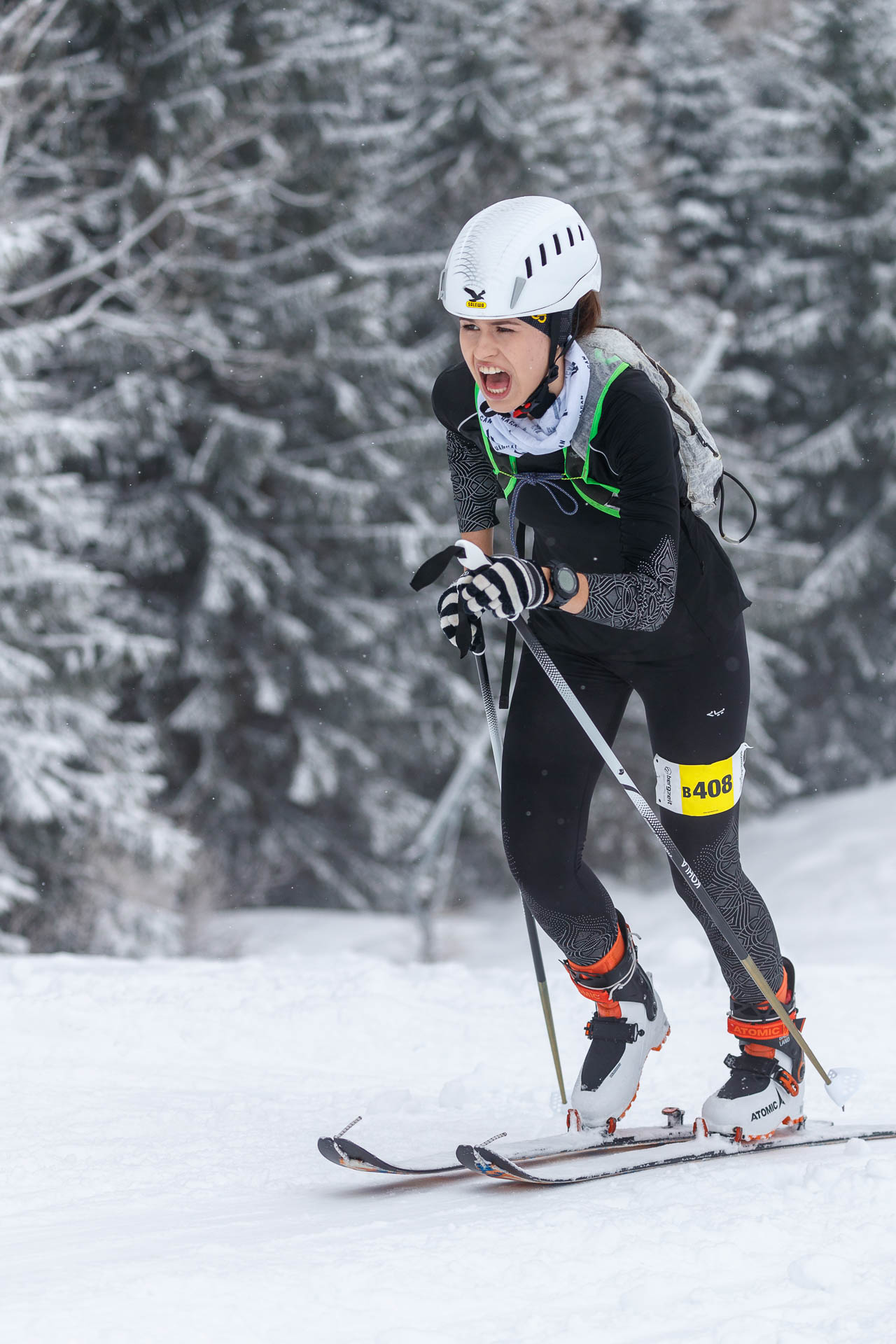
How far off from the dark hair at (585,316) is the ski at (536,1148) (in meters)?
1.86

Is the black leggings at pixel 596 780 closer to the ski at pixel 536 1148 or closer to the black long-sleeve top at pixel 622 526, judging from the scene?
the black long-sleeve top at pixel 622 526

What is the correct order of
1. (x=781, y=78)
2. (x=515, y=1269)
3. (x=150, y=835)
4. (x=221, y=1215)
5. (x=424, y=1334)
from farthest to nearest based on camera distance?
1. (x=781, y=78)
2. (x=150, y=835)
3. (x=221, y=1215)
4. (x=515, y=1269)
5. (x=424, y=1334)

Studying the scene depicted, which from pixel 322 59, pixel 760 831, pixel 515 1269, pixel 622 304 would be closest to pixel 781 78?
pixel 622 304

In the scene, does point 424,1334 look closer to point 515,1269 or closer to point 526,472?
point 515,1269

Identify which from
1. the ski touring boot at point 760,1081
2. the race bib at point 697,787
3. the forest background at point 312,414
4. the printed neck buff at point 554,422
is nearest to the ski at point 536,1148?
the ski touring boot at point 760,1081

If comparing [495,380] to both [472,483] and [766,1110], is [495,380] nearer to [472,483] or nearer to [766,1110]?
[472,483]

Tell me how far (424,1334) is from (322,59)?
1510cm

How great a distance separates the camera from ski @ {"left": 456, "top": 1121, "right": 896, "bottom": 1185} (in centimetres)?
257

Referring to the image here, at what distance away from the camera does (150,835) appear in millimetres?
10586

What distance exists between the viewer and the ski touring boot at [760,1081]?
297 centimetres

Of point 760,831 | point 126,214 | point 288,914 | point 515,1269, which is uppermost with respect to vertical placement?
point 515,1269

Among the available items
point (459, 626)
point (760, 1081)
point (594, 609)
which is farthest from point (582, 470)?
point (760, 1081)

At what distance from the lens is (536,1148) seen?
9.40 feet

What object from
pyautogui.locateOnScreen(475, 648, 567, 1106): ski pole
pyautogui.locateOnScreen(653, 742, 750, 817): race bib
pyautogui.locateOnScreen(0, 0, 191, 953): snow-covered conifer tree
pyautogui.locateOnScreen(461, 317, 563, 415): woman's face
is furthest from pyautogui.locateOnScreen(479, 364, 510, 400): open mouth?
pyautogui.locateOnScreen(0, 0, 191, 953): snow-covered conifer tree
